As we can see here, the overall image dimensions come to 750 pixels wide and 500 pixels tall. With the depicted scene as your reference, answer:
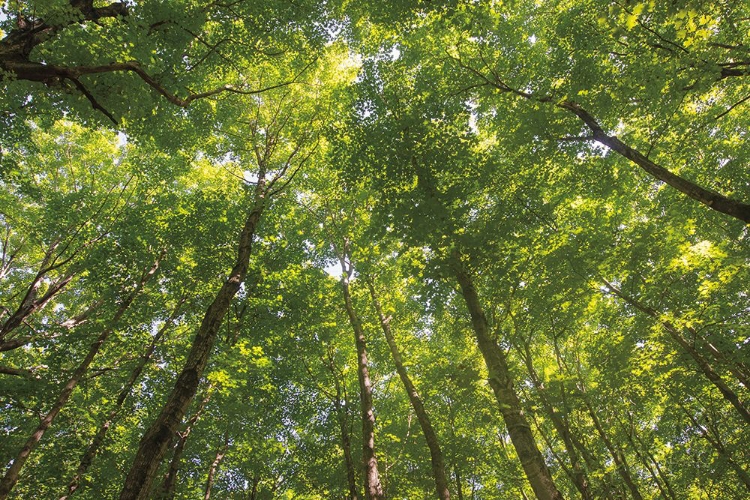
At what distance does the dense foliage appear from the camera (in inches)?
282

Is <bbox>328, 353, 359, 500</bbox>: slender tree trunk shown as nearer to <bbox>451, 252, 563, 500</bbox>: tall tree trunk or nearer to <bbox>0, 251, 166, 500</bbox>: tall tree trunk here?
<bbox>0, 251, 166, 500</bbox>: tall tree trunk

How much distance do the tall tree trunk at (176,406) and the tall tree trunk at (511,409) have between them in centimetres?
491

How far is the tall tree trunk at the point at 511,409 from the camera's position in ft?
17.9

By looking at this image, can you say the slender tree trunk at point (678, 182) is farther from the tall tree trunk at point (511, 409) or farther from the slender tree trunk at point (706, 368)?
the slender tree trunk at point (706, 368)

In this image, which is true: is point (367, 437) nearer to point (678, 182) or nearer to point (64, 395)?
point (64, 395)

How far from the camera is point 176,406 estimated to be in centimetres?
552

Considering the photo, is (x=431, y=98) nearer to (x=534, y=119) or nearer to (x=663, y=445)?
(x=534, y=119)

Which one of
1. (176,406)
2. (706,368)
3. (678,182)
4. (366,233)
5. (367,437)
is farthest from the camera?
(706,368)

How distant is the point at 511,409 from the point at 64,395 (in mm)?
12482

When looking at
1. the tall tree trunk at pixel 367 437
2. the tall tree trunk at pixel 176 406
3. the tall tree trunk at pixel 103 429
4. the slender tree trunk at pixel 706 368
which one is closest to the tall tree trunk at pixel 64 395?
the tall tree trunk at pixel 103 429

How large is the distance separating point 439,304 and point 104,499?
47.8ft

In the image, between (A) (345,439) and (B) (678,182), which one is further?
(A) (345,439)

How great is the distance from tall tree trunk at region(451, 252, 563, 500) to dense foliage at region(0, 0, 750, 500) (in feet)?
0.16

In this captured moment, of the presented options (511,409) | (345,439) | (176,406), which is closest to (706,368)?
(511,409)
